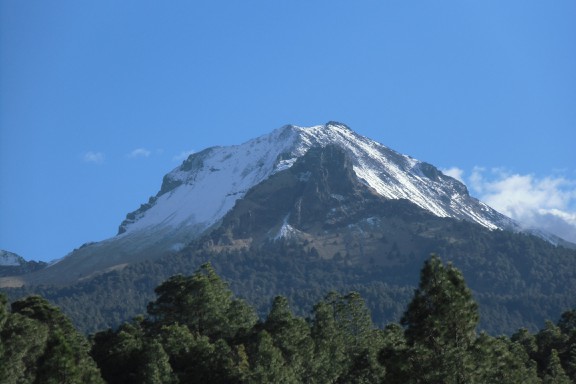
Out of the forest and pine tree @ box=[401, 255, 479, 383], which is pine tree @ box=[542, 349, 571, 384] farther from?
pine tree @ box=[401, 255, 479, 383]

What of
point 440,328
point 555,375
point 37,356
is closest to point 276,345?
point 37,356

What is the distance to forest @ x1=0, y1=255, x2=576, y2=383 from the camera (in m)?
69.6

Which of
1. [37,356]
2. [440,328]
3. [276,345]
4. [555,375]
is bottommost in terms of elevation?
[555,375]

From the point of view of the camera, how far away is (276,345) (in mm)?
102250

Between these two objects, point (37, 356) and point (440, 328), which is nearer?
point (440, 328)

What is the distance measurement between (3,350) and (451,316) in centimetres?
3757

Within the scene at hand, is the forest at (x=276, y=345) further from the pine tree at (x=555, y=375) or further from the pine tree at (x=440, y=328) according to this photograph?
the pine tree at (x=555, y=375)

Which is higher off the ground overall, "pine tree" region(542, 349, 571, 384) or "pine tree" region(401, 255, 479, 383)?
"pine tree" region(401, 255, 479, 383)

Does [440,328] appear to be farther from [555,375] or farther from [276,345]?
[555,375]

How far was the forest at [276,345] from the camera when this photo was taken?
228 ft

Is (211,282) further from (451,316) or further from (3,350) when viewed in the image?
(451,316)

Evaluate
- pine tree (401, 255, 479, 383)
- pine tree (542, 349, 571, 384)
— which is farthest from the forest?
pine tree (542, 349, 571, 384)

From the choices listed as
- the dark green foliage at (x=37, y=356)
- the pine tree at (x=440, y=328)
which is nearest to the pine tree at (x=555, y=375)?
the pine tree at (x=440, y=328)

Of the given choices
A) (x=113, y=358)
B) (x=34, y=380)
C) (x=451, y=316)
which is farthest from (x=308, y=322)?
(x=451, y=316)
